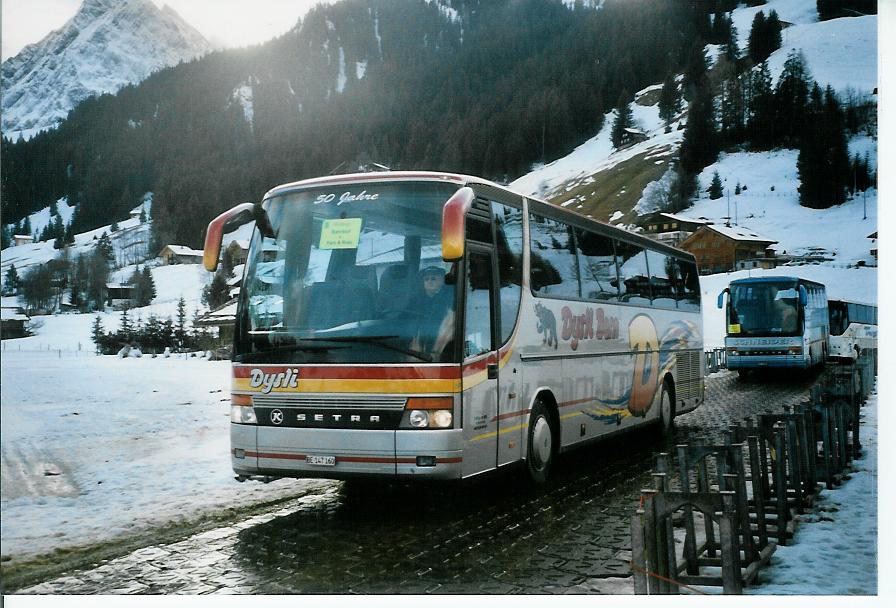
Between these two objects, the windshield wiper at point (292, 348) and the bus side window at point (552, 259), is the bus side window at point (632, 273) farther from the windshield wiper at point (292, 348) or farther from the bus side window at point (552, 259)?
the windshield wiper at point (292, 348)

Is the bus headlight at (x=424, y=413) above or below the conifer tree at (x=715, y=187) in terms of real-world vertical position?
below

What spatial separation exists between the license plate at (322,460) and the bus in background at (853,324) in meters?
4.90

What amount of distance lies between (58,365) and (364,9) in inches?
221

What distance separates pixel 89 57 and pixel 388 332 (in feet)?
17.6

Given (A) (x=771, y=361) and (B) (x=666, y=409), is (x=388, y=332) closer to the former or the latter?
(B) (x=666, y=409)

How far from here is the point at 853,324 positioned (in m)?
9.99

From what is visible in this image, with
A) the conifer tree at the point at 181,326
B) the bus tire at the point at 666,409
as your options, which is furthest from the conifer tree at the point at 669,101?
the conifer tree at the point at 181,326

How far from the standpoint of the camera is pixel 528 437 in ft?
24.0

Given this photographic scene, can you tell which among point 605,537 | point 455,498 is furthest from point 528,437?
point 605,537

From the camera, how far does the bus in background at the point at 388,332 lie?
603 centimetres

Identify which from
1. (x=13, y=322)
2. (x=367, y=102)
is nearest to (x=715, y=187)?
(x=367, y=102)

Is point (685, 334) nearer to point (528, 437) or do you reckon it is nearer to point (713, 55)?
point (713, 55)

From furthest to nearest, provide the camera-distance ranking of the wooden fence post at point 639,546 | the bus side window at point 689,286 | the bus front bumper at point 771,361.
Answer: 1. the bus front bumper at point 771,361
2. the bus side window at point 689,286
3. the wooden fence post at point 639,546

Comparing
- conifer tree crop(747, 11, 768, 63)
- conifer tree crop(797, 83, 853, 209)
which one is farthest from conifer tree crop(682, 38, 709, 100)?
conifer tree crop(797, 83, 853, 209)
